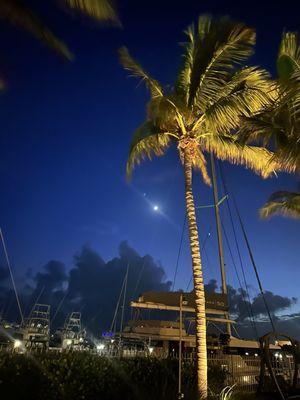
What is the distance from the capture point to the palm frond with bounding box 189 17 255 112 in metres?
11.9

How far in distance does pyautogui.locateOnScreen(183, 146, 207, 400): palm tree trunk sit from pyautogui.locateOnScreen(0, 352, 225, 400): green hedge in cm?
59

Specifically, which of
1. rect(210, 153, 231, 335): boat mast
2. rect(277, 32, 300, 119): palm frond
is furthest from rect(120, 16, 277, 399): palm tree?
rect(210, 153, 231, 335): boat mast

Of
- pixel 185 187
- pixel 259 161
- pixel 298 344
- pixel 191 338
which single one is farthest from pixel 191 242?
pixel 191 338

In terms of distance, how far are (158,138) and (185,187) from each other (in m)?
2.31

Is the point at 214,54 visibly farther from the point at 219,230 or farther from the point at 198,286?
the point at 219,230

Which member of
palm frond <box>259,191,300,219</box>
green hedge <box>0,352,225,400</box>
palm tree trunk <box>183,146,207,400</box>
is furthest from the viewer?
palm frond <box>259,191,300,219</box>

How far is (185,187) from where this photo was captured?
42.4 feet

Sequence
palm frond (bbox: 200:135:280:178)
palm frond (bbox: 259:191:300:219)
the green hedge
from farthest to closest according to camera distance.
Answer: palm frond (bbox: 259:191:300:219) → palm frond (bbox: 200:135:280:178) → the green hedge

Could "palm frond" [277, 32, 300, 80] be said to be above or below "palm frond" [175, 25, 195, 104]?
below

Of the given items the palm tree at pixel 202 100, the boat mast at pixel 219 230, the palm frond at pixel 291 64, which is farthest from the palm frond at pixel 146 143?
the boat mast at pixel 219 230

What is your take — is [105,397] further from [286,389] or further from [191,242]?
[286,389]

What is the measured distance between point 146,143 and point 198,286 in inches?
Answer: 223

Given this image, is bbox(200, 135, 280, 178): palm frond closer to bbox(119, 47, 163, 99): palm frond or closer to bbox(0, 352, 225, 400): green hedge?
bbox(119, 47, 163, 99): palm frond

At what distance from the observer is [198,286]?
447 inches
